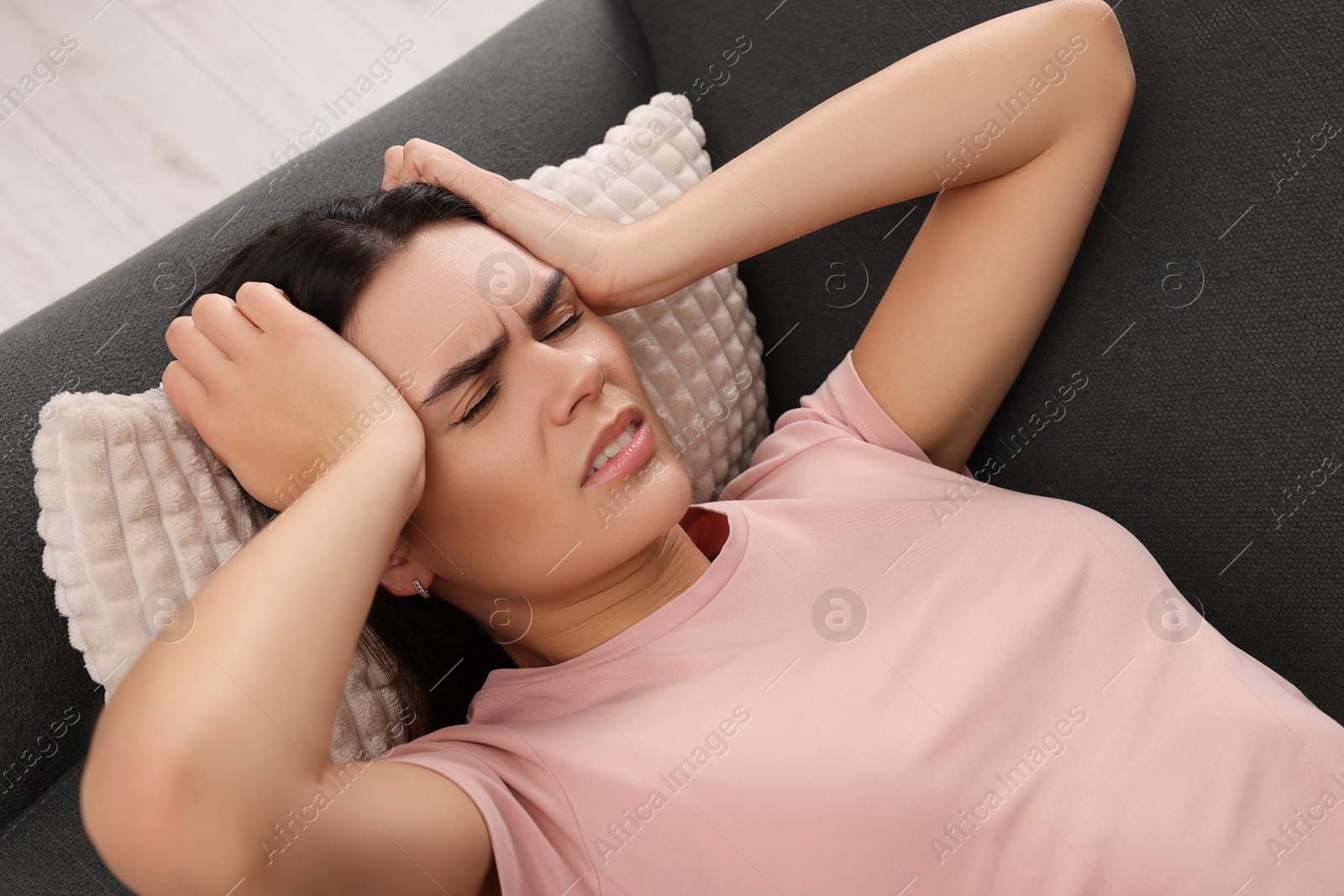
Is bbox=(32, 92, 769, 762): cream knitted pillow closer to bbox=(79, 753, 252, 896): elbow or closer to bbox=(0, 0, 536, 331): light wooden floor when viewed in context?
bbox=(79, 753, 252, 896): elbow

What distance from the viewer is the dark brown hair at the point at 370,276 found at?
1.02m

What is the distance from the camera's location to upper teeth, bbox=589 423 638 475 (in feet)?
3.34

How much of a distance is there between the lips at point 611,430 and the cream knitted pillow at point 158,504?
0.25 metres

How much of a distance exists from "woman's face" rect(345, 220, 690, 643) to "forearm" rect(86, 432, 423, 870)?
0.45 ft

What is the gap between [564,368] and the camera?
982 mm

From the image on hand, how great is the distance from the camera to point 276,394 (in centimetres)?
96

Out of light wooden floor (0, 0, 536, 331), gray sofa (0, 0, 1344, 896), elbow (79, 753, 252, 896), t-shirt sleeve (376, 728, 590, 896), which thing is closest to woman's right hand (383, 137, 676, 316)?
gray sofa (0, 0, 1344, 896)

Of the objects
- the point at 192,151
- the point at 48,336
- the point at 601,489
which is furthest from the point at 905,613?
the point at 192,151

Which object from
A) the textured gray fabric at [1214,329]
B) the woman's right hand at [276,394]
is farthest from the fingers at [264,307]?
the textured gray fabric at [1214,329]

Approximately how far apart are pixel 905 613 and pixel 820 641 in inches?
4.0

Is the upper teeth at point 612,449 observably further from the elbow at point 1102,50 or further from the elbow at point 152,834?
the elbow at point 1102,50

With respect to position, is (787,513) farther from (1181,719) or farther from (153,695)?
(153,695)

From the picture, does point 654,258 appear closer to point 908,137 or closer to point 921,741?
point 908,137

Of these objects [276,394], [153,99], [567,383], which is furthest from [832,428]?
[153,99]
